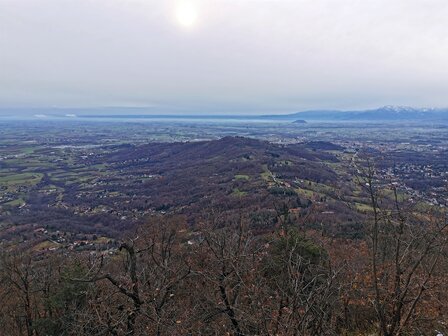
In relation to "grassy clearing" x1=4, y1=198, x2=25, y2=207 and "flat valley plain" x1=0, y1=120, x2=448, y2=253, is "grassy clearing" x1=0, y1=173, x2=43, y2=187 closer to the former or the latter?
"flat valley plain" x1=0, y1=120, x2=448, y2=253

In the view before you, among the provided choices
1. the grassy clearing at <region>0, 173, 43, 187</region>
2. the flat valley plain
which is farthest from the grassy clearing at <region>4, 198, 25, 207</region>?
the grassy clearing at <region>0, 173, 43, 187</region>

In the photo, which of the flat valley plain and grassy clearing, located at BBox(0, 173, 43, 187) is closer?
the flat valley plain

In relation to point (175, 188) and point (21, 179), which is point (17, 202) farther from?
point (175, 188)

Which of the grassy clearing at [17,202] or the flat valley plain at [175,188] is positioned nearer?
the flat valley plain at [175,188]

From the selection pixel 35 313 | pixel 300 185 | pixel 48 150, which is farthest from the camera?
pixel 48 150

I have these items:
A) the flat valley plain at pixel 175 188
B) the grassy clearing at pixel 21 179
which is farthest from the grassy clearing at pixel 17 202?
the grassy clearing at pixel 21 179

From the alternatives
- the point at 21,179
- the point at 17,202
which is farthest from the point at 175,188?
the point at 21,179

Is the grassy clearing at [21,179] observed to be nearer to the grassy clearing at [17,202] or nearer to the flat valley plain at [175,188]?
the flat valley plain at [175,188]

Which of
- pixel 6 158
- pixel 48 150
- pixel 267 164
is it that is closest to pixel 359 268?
pixel 267 164

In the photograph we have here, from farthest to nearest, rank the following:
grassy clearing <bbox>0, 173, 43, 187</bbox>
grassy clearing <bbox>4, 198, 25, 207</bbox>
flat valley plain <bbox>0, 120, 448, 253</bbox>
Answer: grassy clearing <bbox>0, 173, 43, 187</bbox> < grassy clearing <bbox>4, 198, 25, 207</bbox> < flat valley plain <bbox>0, 120, 448, 253</bbox>

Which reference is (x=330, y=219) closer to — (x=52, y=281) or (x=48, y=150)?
(x=52, y=281)

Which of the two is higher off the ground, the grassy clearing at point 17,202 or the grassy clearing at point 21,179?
the grassy clearing at point 17,202
